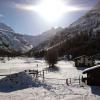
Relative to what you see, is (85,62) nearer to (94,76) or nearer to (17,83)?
(94,76)

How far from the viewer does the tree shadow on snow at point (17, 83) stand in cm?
3834

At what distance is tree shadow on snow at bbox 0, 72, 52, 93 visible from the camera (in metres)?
38.3

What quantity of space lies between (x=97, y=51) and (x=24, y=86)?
5111 inches

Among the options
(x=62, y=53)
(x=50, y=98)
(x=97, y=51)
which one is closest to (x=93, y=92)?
(x=50, y=98)

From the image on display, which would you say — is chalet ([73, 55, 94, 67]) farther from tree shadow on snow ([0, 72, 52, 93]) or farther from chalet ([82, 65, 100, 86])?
tree shadow on snow ([0, 72, 52, 93])

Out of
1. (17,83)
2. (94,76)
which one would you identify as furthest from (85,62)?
(17,83)

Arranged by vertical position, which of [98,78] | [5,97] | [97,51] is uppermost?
[97,51]

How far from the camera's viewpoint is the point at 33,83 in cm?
4166

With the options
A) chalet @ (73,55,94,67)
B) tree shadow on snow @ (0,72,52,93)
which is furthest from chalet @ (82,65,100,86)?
chalet @ (73,55,94,67)

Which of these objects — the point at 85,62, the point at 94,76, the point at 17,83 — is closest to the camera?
the point at 94,76

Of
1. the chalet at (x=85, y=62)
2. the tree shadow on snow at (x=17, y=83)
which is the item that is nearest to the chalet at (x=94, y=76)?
the tree shadow on snow at (x=17, y=83)

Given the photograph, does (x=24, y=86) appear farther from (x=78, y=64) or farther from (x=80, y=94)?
(x=78, y=64)

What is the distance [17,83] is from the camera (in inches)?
1638

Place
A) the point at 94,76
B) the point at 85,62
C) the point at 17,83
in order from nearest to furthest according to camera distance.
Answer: the point at 94,76 < the point at 17,83 < the point at 85,62
